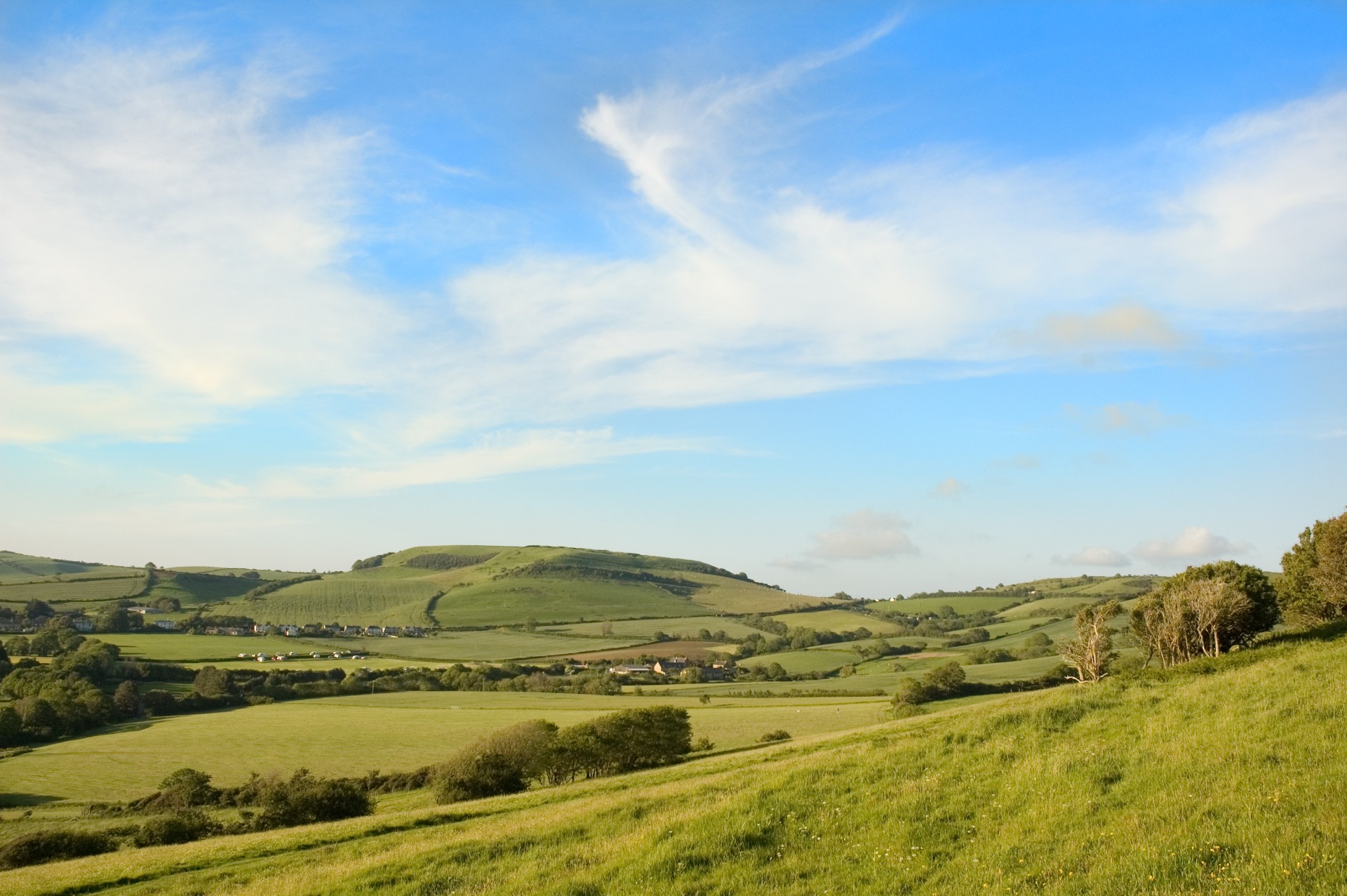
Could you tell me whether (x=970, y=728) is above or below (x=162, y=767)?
above

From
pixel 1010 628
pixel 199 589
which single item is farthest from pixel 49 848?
pixel 199 589

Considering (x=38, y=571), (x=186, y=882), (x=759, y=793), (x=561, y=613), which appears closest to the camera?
(x=759, y=793)

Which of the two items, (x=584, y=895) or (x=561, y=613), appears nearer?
(x=584, y=895)

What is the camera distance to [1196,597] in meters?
40.7

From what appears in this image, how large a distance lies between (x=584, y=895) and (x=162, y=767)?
63.3m

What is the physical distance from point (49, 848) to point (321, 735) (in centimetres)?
3997

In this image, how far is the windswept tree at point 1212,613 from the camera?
3978 cm

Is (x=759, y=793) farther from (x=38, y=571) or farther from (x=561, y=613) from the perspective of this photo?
(x=38, y=571)

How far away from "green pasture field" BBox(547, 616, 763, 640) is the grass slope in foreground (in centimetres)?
13205

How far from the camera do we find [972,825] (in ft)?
43.4

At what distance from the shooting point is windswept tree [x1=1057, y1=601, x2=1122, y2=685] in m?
38.1

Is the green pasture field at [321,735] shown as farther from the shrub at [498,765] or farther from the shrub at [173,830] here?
the shrub at [173,830]

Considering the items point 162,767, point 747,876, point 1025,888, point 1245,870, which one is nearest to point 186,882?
point 747,876

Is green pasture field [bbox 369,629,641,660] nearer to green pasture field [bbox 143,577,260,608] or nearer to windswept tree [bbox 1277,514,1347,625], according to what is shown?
green pasture field [bbox 143,577,260,608]
